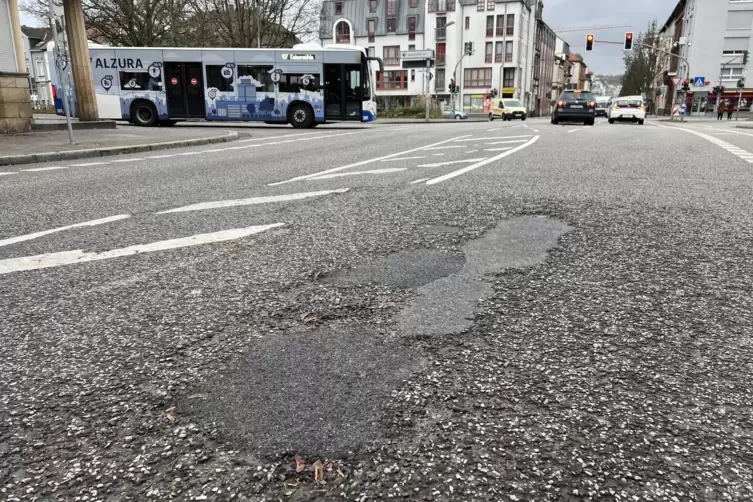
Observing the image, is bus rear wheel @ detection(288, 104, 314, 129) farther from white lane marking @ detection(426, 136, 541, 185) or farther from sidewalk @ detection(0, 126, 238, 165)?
white lane marking @ detection(426, 136, 541, 185)

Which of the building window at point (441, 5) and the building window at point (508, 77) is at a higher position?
the building window at point (441, 5)

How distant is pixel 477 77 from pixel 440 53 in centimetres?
588

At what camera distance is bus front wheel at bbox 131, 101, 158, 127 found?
82.6 ft

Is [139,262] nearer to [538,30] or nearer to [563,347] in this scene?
[563,347]

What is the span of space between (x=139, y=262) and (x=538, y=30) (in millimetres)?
92618

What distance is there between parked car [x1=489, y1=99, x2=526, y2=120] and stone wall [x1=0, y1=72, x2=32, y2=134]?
37.0m

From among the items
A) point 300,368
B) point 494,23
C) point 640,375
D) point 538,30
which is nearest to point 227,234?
point 300,368

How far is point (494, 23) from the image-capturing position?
7206 centimetres

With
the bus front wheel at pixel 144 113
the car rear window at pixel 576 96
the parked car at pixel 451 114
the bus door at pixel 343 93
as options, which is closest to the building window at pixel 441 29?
the parked car at pixel 451 114

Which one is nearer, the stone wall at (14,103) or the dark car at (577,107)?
the stone wall at (14,103)

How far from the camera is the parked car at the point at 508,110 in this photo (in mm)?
46000

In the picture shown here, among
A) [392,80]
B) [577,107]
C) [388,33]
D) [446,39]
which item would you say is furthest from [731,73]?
[577,107]

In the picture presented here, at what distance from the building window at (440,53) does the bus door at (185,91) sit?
54465mm

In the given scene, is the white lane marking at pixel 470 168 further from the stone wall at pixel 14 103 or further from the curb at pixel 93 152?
the stone wall at pixel 14 103
